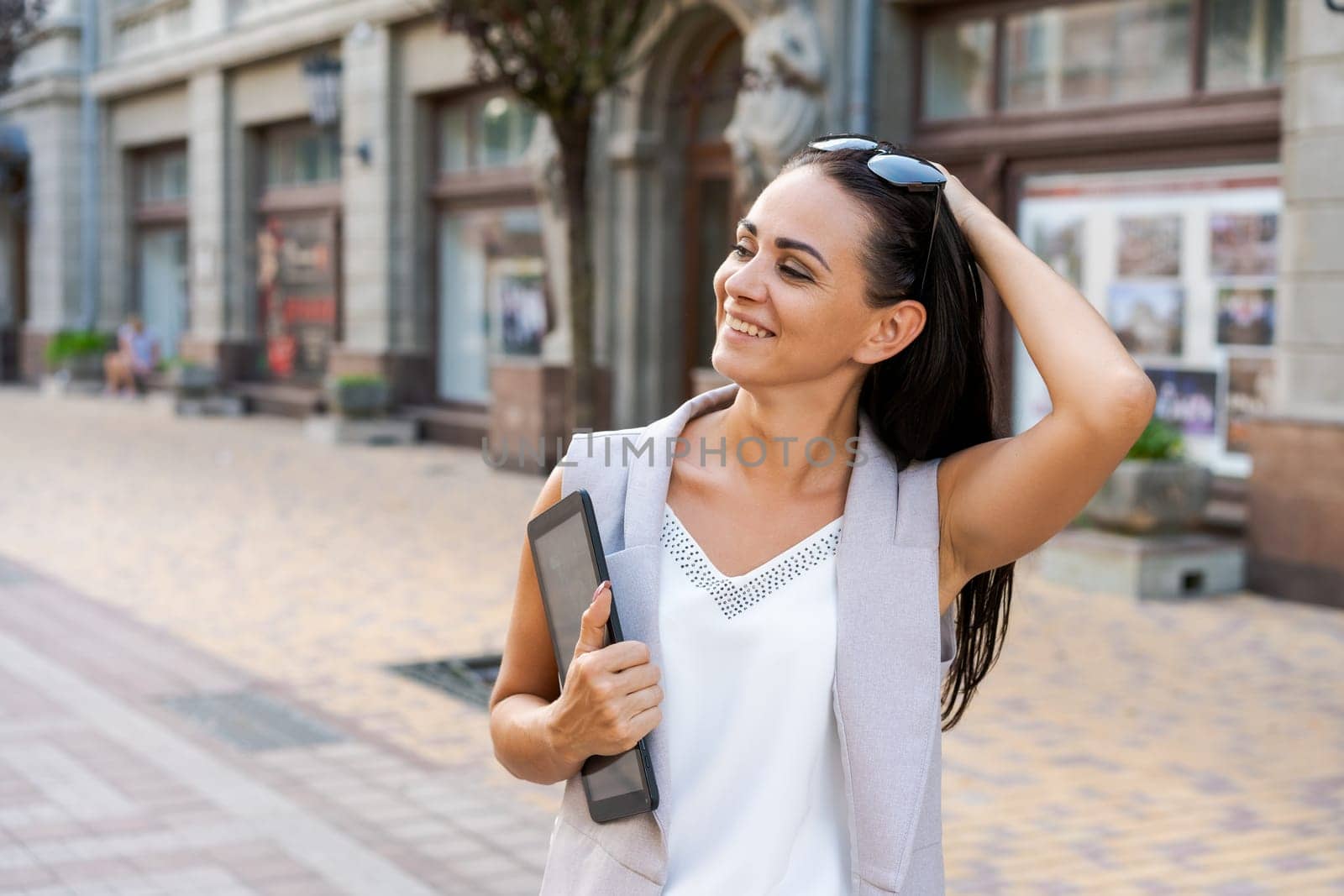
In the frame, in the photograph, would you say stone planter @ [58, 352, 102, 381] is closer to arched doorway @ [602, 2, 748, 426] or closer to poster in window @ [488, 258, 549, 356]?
poster in window @ [488, 258, 549, 356]

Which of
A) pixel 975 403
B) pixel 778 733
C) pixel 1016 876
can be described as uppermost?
pixel 975 403

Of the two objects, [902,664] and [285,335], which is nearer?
[902,664]

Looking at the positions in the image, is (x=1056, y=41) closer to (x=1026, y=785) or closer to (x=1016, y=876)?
(x=1026, y=785)

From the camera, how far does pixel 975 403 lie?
227 cm

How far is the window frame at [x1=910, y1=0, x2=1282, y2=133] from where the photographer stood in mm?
11289

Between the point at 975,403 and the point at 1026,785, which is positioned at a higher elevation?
the point at 975,403

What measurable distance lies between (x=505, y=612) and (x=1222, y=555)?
4.35 m

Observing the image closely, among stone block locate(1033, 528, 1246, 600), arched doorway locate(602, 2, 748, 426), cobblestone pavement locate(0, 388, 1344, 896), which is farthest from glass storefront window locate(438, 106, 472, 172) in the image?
stone block locate(1033, 528, 1246, 600)

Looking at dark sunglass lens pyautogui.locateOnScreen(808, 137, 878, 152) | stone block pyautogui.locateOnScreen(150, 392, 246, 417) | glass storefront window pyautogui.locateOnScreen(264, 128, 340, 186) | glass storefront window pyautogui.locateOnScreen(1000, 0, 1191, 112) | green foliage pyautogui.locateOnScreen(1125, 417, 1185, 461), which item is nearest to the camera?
dark sunglass lens pyautogui.locateOnScreen(808, 137, 878, 152)

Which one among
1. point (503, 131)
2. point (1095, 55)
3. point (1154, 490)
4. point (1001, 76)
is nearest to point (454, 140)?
point (503, 131)

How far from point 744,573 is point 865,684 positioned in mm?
212

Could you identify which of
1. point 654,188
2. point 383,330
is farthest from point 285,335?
point 654,188

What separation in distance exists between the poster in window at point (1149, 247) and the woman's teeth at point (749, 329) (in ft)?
33.2

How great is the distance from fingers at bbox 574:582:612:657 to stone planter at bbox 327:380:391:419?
1823cm
